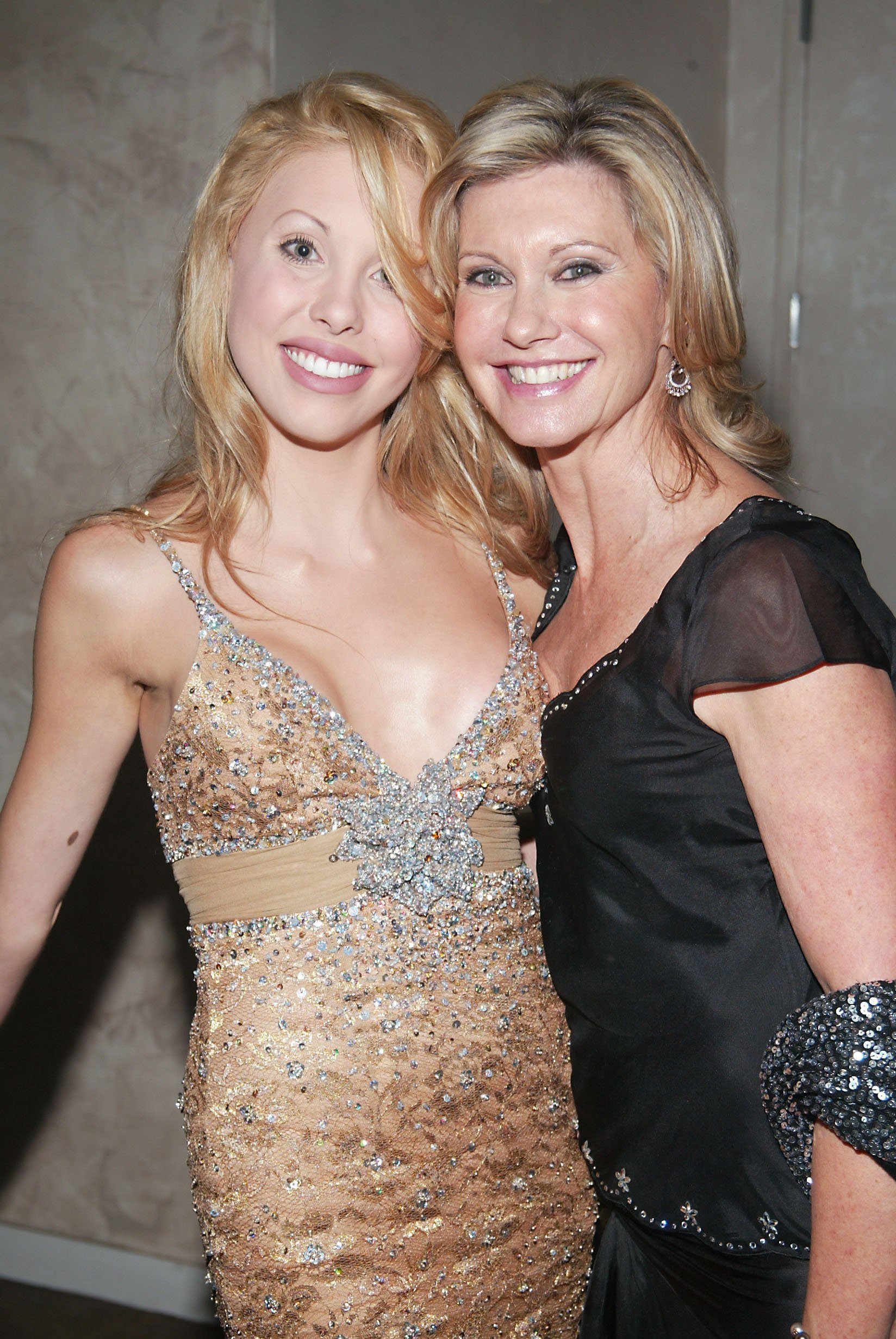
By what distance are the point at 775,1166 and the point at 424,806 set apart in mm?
605

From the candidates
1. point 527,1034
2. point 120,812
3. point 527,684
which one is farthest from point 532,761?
point 120,812

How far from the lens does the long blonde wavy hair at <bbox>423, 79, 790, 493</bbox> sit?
162 centimetres

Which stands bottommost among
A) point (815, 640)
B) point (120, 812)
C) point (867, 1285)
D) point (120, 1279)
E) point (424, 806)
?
point (120, 1279)

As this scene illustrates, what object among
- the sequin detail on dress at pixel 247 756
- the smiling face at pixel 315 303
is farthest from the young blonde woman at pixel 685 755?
the sequin detail on dress at pixel 247 756

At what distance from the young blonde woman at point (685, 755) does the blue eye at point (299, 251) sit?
17 cm

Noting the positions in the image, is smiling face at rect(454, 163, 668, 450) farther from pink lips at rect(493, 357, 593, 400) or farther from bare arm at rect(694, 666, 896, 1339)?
bare arm at rect(694, 666, 896, 1339)

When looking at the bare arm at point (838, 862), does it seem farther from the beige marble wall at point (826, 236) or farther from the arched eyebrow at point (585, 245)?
the beige marble wall at point (826, 236)

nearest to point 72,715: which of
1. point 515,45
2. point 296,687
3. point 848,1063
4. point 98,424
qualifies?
point 296,687

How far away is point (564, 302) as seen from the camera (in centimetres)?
163

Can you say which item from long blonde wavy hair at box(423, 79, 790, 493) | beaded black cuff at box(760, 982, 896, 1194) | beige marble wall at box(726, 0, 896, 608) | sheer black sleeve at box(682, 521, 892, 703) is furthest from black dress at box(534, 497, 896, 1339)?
beige marble wall at box(726, 0, 896, 608)

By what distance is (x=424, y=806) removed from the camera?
1.66 metres

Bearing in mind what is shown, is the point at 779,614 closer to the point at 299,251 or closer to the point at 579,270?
the point at 579,270

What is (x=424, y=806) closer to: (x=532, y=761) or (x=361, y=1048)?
(x=532, y=761)

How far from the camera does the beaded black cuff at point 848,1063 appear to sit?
1270 mm
